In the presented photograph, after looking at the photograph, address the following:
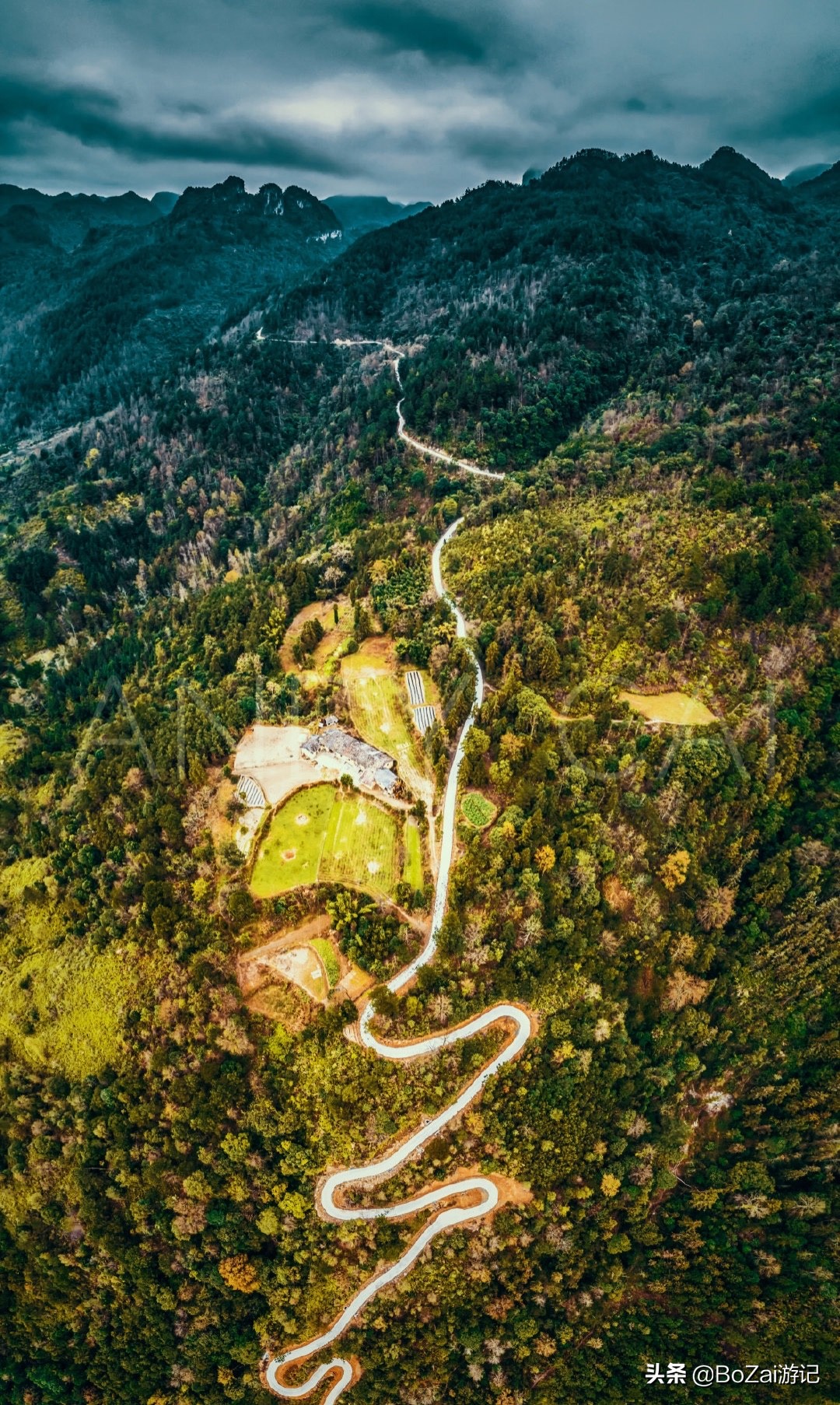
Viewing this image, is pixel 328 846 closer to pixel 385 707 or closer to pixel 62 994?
pixel 385 707

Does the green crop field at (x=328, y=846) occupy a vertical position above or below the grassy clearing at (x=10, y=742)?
above

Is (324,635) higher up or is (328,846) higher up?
(324,635)

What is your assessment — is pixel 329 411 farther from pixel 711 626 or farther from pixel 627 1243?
pixel 627 1243

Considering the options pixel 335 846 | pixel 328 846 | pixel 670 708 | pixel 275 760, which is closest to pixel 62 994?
pixel 328 846

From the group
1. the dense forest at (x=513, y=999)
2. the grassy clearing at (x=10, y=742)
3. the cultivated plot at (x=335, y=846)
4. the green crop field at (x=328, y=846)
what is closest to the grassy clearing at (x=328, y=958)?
the dense forest at (x=513, y=999)

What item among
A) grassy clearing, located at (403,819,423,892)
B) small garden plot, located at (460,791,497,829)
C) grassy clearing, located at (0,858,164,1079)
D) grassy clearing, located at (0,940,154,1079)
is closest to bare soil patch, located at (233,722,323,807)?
grassy clearing, located at (403,819,423,892)

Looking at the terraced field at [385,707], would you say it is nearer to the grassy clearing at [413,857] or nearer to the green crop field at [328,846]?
the grassy clearing at [413,857]
